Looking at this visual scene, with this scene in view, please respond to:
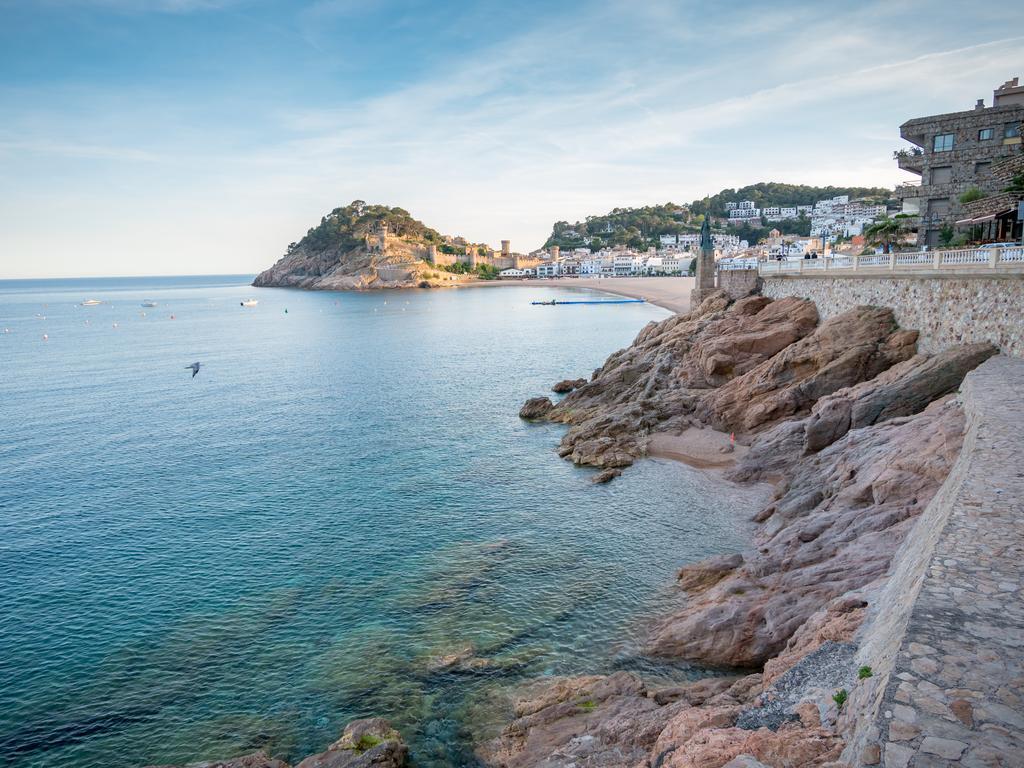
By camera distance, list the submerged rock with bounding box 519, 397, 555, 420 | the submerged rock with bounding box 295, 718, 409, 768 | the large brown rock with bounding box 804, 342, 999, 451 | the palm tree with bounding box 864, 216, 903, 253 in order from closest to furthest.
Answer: the submerged rock with bounding box 295, 718, 409, 768
the large brown rock with bounding box 804, 342, 999, 451
the submerged rock with bounding box 519, 397, 555, 420
the palm tree with bounding box 864, 216, 903, 253

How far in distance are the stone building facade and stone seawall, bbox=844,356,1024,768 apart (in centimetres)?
4368

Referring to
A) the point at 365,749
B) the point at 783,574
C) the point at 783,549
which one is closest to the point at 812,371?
the point at 783,549

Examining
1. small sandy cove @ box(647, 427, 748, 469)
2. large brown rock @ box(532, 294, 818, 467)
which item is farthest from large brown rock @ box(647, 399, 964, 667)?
large brown rock @ box(532, 294, 818, 467)

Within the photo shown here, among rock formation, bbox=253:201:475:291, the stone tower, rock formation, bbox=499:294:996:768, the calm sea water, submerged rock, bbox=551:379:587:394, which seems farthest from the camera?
rock formation, bbox=253:201:475:291

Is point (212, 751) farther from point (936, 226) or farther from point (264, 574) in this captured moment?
point (936, 226)

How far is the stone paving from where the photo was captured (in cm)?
561

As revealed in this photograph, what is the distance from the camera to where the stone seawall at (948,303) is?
1956 cm

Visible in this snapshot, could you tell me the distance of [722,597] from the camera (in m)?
16.0

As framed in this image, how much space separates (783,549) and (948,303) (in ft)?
42.6

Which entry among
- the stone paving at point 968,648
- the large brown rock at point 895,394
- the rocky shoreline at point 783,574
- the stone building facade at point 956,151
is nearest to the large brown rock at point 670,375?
the rocky shoreline at point 783,574

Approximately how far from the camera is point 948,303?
76.2ft

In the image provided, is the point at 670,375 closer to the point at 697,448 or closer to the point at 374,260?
the point at 697,448

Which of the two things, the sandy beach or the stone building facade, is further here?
the sandy beach

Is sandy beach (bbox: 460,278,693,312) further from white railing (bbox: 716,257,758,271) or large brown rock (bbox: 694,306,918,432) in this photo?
large brown rock (bbox: 694,306,918,432)
